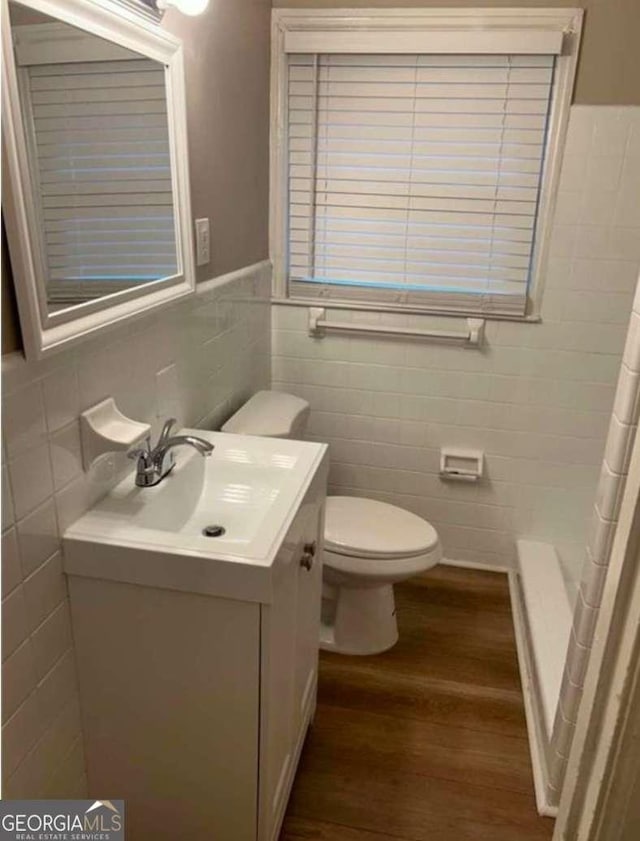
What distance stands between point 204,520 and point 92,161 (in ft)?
2.55

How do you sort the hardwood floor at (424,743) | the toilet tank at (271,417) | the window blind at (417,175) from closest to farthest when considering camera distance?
1. the hardwood floor at (424,743)
2. the toilet tank at (271,417)
3. the window blind at (417,175)

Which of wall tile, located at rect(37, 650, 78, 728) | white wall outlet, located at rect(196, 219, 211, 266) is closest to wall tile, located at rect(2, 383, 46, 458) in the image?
wall tile, located at rect(37, 650, 78, 728)

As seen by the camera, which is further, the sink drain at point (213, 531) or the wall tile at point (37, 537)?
the sink drain at point (213, 531)

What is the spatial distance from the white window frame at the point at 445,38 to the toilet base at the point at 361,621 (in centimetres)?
108

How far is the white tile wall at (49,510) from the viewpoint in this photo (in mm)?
1096

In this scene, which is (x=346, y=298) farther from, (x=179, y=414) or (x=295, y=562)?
(x=295, y=562)

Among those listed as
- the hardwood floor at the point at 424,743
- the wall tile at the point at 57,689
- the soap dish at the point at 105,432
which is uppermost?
the soap dish at the point at 105,432

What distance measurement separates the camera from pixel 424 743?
1.91 metres

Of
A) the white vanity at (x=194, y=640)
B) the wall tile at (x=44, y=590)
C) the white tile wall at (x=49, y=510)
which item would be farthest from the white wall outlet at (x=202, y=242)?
the wall tile at (x=44, y=590)

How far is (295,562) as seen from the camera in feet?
4.64

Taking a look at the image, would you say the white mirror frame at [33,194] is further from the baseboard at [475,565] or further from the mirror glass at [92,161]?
the baseboard at [475,565]

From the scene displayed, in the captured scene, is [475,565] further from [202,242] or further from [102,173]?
[102,173]

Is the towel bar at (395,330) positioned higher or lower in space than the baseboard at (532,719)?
higher

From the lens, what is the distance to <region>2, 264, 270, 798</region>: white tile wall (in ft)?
3.59
